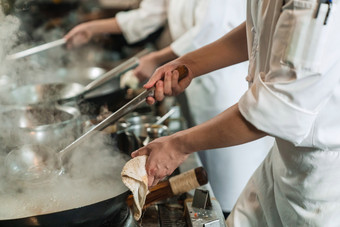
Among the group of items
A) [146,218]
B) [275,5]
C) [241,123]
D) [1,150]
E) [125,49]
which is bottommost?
[125,49]

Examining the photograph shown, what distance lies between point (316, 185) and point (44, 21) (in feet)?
11.7

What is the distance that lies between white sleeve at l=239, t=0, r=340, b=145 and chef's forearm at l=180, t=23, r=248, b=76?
0.46 m

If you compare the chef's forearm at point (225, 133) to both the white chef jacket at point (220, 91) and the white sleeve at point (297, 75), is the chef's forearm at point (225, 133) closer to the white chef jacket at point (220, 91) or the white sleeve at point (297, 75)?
the white sleeve at point (297, 75)

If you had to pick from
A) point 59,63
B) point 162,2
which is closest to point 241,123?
point 162,2

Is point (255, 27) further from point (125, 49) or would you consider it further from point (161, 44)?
point (125, 49)

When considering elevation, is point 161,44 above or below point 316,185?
below

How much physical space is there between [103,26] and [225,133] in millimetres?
1997

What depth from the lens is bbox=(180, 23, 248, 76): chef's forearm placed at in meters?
1.40

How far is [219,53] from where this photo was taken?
140cm

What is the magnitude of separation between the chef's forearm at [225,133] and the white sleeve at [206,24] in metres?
1.28

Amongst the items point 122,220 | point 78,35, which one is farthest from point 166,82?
point 78,35

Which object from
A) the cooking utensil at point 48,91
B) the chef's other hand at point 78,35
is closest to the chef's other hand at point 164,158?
the cooking utensil at point 48,91

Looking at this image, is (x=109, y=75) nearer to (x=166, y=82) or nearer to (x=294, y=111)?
(x=166, y=82)

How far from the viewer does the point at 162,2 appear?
2.71 metres
